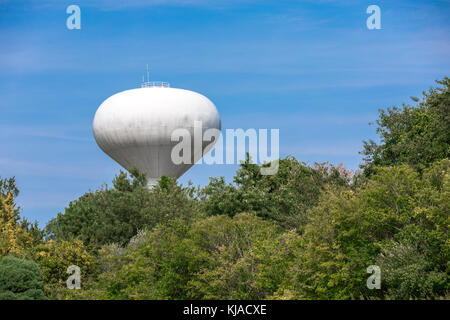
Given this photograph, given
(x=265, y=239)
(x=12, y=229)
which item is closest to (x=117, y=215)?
(x=12, y=229)

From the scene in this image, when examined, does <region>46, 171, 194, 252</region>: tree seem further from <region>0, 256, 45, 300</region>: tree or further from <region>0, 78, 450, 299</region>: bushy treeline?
<region>0, 256, 45, 300</region>: tree

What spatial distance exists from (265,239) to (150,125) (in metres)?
34.5

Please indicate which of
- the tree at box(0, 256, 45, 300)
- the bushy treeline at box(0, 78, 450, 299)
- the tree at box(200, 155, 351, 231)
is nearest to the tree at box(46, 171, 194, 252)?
the bushy treeline at box(0, 78, 450, 299)

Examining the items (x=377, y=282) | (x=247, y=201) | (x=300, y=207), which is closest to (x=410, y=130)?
(x=300, y=207)

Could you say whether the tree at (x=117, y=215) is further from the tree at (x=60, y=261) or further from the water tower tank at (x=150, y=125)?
the water tower tank at (x=150, y=125)

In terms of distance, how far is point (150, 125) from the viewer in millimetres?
62531

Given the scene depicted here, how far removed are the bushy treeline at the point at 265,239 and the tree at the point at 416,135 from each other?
4.9 inches

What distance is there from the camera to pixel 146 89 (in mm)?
66625

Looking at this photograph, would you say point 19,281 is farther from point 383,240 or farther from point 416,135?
point 416,135

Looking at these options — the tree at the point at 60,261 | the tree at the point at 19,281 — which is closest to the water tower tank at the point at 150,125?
the tree at the point at 60,261

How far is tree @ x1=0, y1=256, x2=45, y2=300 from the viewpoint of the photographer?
29.4m
